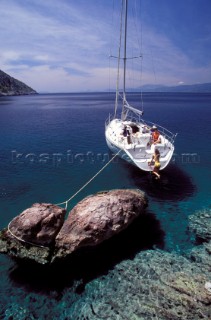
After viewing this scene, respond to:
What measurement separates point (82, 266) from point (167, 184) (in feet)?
34.9

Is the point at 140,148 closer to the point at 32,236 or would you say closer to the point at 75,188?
the point at 75,188

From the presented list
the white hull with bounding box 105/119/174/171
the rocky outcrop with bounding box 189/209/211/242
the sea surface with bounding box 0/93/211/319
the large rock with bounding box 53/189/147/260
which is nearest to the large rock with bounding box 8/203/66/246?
the large rock with bounding box 53/189/147/260

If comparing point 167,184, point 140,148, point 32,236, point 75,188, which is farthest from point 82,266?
point 140,148

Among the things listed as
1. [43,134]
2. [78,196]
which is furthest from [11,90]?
[78,196]

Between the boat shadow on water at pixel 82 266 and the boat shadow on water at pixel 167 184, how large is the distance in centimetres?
500

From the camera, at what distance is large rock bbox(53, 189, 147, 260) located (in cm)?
1037

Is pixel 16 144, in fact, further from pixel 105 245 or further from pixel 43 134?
pixel 105 245

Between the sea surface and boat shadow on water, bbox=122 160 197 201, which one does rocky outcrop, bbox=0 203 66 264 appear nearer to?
the sea surface

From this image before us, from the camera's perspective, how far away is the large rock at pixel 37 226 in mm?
10406

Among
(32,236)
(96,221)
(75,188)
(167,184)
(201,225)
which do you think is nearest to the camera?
(32,236)

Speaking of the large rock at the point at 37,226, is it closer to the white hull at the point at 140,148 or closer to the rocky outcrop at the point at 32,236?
the rocky outcrop at the point at 32,236

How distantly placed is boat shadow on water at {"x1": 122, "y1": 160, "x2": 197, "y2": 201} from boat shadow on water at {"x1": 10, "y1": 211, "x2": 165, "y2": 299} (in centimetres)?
500

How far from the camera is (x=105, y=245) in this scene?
11297 millimetres

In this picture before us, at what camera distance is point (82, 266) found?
10461 mm
